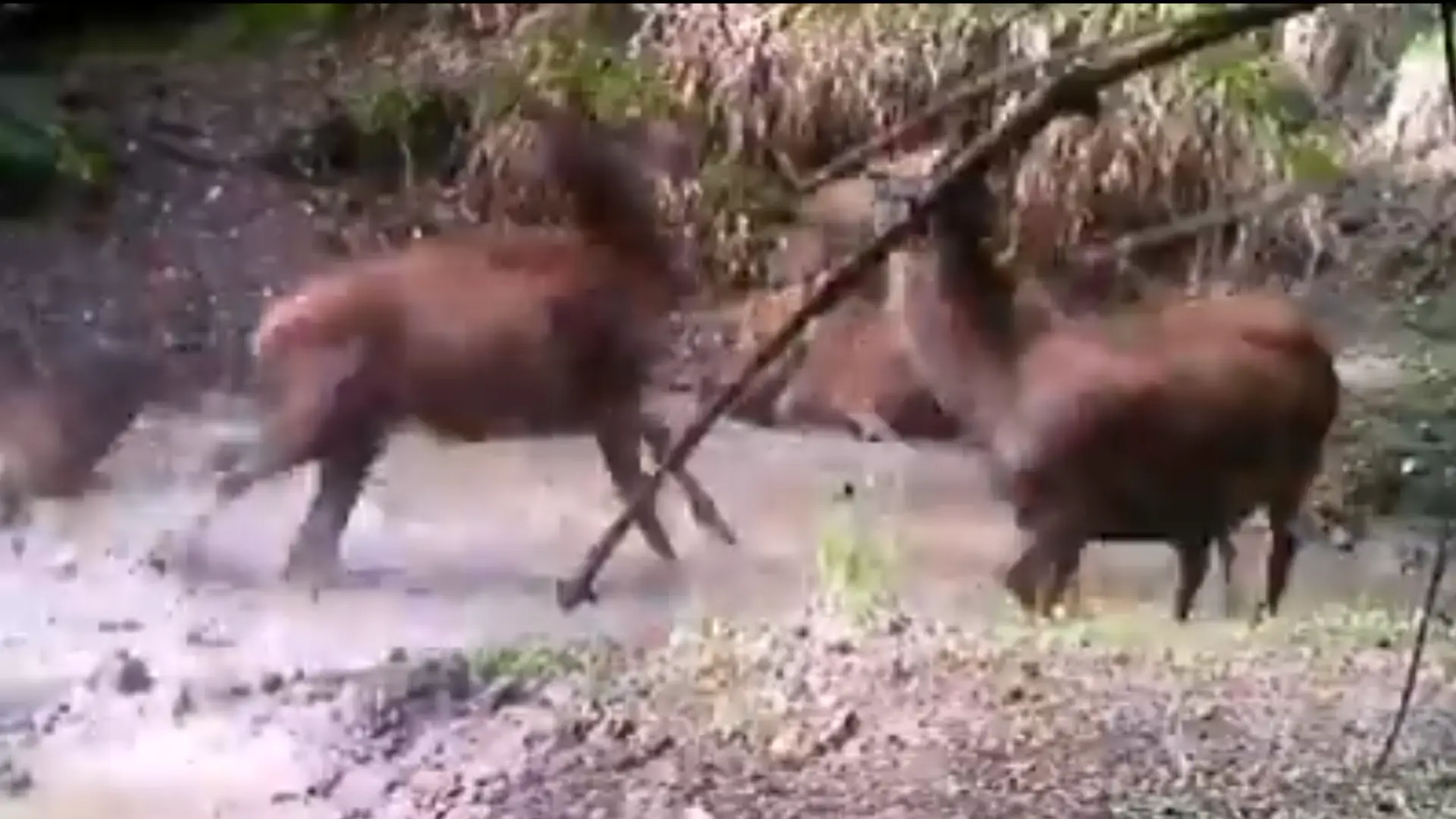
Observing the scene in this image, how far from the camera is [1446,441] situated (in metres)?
0.89

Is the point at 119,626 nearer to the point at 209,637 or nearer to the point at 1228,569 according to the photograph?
the point at 209,637

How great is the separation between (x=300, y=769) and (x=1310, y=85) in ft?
1.22

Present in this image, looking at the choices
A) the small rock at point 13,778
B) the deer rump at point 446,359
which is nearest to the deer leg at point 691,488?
the deer rump at point 446,359

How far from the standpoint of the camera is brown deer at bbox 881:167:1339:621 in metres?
0.84

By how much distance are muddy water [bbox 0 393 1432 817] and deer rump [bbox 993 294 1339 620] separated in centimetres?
1

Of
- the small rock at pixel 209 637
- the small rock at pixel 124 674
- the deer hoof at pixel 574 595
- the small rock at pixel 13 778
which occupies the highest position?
the deer hoof at pixel 574 595

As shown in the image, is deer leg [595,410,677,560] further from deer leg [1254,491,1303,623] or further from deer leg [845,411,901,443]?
deer leg [1254,491,1303,623]

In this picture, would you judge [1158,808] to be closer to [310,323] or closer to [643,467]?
[643,467]

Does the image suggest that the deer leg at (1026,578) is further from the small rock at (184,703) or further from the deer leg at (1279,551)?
the small rock at (184,703)

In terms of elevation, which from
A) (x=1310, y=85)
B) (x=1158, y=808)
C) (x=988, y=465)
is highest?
(x=1310, y=85)

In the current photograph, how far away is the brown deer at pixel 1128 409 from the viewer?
840 mm

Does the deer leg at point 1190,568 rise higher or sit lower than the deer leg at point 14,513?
lower

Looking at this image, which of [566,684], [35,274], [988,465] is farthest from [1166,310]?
[35,274]

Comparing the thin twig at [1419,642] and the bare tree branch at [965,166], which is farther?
the thin twig at [1419,642]
